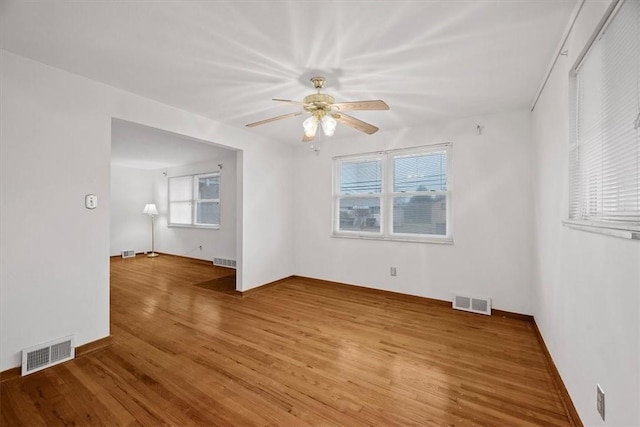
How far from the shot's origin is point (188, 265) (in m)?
6.44

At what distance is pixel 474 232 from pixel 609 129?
2372 millimetres

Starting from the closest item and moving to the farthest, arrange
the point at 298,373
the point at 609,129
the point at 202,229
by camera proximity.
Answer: the point at 609,129, the point at 298,373, the point at 202,229

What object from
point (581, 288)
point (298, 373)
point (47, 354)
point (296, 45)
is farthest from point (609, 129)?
point (47, 354)

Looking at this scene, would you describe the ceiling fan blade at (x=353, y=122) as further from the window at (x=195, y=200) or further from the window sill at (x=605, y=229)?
the window at (x=195, y=200)

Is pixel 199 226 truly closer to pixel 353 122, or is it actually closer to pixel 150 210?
pixel 150 210

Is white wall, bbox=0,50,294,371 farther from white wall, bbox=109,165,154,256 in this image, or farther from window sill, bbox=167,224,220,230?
white wall, bbox=109,165,154,256

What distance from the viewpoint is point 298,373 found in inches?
85.4

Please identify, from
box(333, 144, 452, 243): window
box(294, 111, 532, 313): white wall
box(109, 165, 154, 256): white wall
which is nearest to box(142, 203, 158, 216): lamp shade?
box(109, 165, 154, 256): white wall

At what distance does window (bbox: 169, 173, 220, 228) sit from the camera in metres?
6.79

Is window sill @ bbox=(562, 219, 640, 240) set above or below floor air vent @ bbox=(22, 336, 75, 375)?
above

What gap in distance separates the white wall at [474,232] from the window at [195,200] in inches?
150

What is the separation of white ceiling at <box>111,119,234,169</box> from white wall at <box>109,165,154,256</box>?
1.29 ft

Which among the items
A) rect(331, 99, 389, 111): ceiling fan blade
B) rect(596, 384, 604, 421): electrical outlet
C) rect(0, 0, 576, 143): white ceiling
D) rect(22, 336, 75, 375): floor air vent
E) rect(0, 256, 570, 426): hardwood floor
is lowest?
rect(0, 256, 570, 426): hardwood floor

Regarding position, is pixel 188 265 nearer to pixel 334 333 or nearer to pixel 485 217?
pixel 334 333
